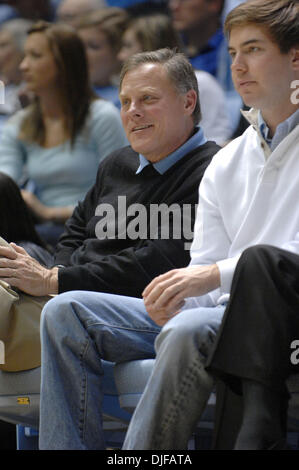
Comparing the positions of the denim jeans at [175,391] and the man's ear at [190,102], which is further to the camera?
the man's ear at [190,102]

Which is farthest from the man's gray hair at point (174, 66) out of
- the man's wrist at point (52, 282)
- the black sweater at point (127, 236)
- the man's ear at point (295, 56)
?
the man's wrist at point (52, 282)

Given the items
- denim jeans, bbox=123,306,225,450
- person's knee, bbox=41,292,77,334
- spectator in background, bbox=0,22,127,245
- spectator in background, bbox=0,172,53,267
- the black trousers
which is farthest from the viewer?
spectator in background, bbox=0,22,127,245

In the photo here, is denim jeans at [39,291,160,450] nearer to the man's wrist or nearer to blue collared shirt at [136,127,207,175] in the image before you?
the man's wrist

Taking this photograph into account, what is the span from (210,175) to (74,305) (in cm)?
45

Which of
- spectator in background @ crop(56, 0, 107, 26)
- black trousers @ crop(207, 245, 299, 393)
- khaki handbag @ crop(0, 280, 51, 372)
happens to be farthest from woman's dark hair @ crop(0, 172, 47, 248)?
spectator in background @ crop(56, 0, 107, 26)

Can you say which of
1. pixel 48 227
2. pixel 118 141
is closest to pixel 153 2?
pixel 118 141

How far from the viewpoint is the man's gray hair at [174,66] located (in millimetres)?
2303

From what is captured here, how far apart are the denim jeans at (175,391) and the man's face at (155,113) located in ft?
2.52

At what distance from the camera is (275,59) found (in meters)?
1.87

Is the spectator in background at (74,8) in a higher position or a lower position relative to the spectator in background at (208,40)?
higher

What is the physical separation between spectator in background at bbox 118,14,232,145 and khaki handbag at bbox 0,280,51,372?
4.10ft

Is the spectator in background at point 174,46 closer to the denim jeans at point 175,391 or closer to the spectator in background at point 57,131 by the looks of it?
the spectator in background at point 57,131

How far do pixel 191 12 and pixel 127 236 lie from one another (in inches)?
74.6

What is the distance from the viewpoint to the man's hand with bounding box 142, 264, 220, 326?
168 centimetres
